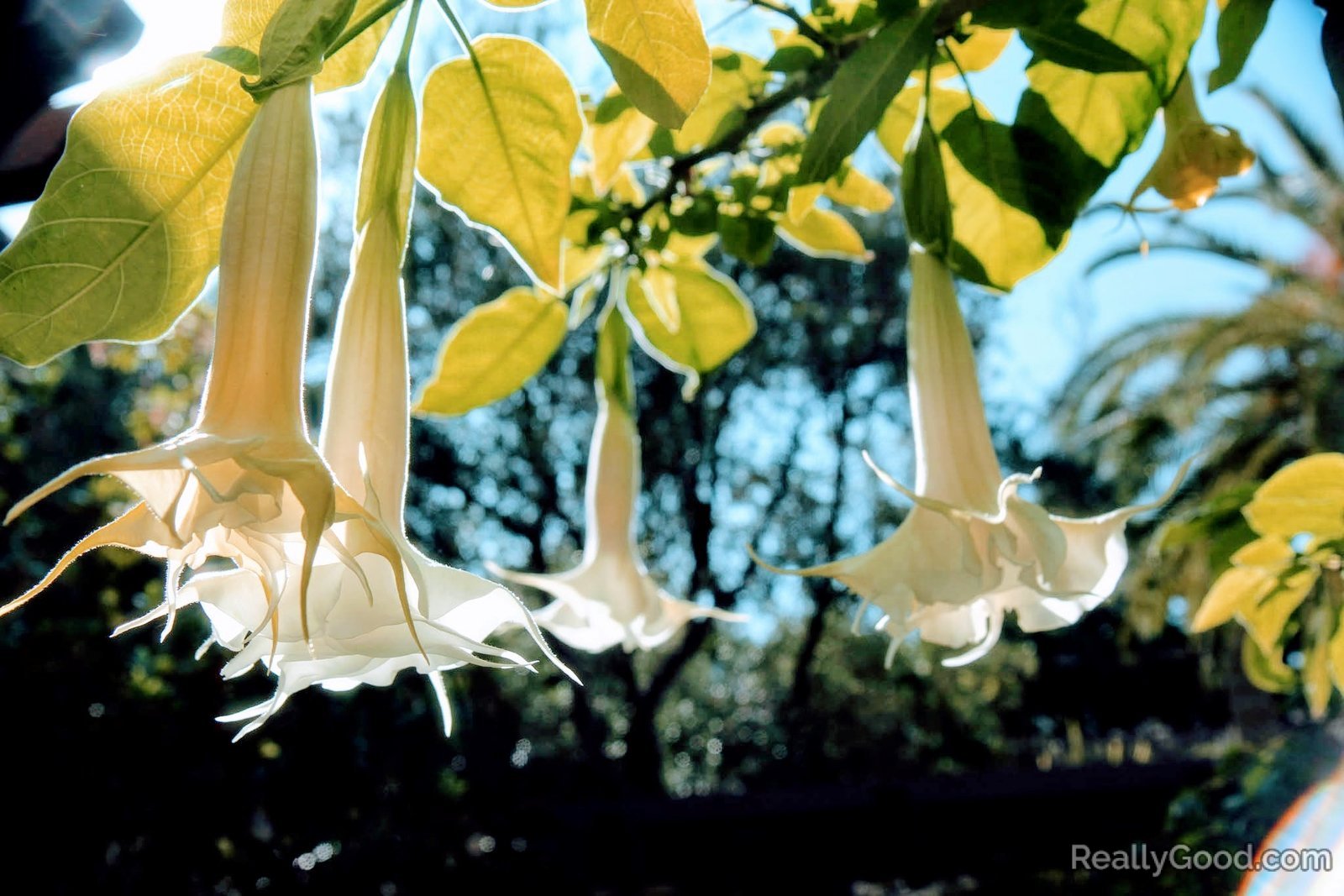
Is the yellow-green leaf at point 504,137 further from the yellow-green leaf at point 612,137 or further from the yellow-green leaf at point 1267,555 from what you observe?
the yellow-green leaf at point 1267,555

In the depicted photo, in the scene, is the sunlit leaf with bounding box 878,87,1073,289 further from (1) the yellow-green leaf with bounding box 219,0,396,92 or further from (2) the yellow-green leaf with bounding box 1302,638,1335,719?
(2) the yellow-green leaf with bounding box 1302,638,1335,719

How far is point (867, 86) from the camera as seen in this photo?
0.37 meters

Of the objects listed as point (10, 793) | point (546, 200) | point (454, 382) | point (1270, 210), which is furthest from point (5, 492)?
point (1270, 210)

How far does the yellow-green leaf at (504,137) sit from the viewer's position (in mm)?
409

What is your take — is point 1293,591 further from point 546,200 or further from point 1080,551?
point 546,200

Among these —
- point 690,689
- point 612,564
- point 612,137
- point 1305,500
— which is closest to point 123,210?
point 612,137

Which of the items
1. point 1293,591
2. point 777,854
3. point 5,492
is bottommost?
point 777,854

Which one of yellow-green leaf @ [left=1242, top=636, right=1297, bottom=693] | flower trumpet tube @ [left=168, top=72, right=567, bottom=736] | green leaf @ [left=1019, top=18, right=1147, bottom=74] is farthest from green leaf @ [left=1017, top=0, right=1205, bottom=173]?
yellow-green leaf @ [left=1242, top=636, right=1297, bottom=693]

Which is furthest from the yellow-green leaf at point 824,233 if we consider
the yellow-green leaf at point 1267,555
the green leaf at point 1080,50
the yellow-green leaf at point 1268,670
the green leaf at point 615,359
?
the yellow-green leaf at point 1268,670

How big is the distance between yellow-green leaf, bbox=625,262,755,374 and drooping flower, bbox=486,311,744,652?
0.03 m

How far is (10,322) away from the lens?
30 cm

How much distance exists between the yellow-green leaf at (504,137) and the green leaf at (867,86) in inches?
4.0

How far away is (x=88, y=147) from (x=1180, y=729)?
1295 centimetres

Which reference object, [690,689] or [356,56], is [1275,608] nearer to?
[356,56]
